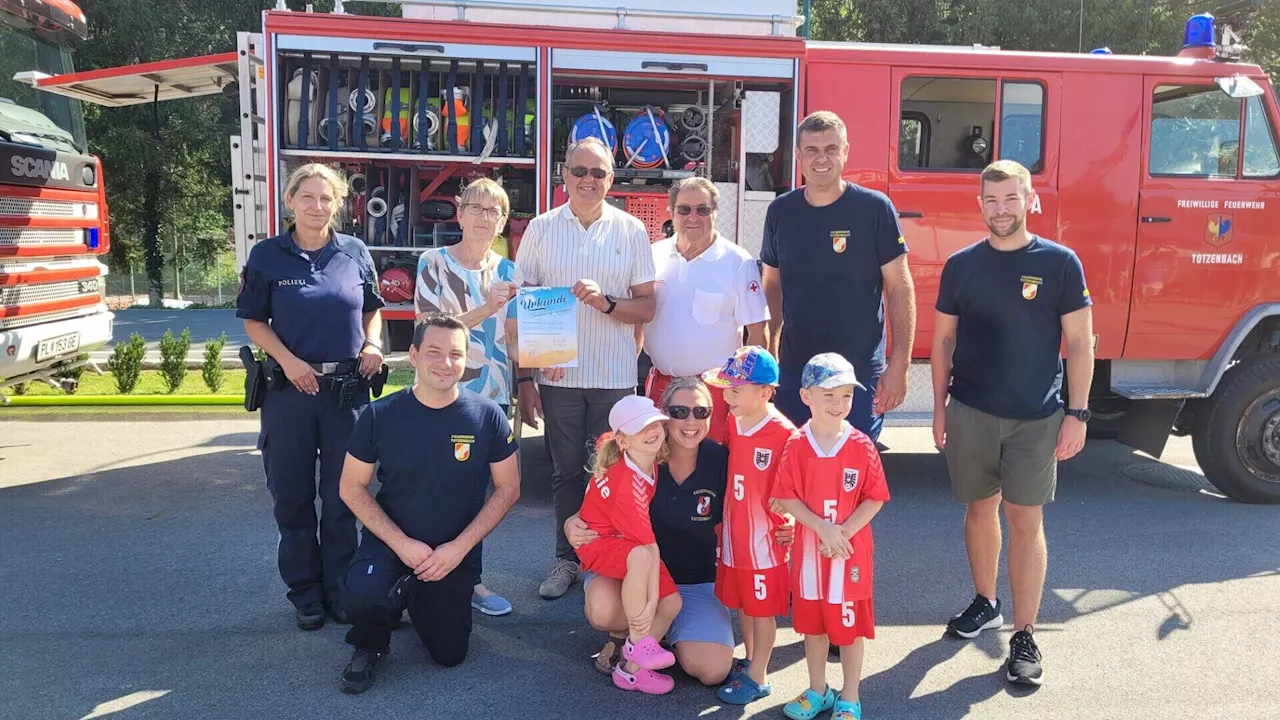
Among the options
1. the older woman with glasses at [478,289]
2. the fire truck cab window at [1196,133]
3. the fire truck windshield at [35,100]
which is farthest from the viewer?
the fire truck windshield at [35,100]

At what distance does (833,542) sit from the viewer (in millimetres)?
3104

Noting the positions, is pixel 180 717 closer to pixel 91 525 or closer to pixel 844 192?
pixel 91 525

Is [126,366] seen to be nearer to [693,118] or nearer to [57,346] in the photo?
[57,346]

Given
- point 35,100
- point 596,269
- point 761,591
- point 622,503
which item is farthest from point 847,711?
point 35,100

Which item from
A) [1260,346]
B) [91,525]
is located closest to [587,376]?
[91,525]

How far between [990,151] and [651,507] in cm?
353

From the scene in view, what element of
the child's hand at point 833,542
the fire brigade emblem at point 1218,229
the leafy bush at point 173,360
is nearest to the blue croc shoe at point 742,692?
the child's hand at point 833,542

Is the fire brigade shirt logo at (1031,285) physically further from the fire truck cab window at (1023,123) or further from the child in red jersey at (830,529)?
the fire truck cab window at (1023,123)

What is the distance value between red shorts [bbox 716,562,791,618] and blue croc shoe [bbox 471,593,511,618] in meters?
1.17

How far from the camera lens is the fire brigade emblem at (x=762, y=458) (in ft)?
11.1

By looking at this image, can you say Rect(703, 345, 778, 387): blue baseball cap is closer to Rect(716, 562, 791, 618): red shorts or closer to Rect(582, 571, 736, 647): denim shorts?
Rect(716, 562, 791, 618): red shorts

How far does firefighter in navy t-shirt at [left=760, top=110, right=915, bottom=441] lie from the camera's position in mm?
3715

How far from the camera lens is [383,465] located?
3477mm

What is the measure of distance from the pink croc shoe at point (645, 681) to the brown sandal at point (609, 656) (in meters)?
0.09
